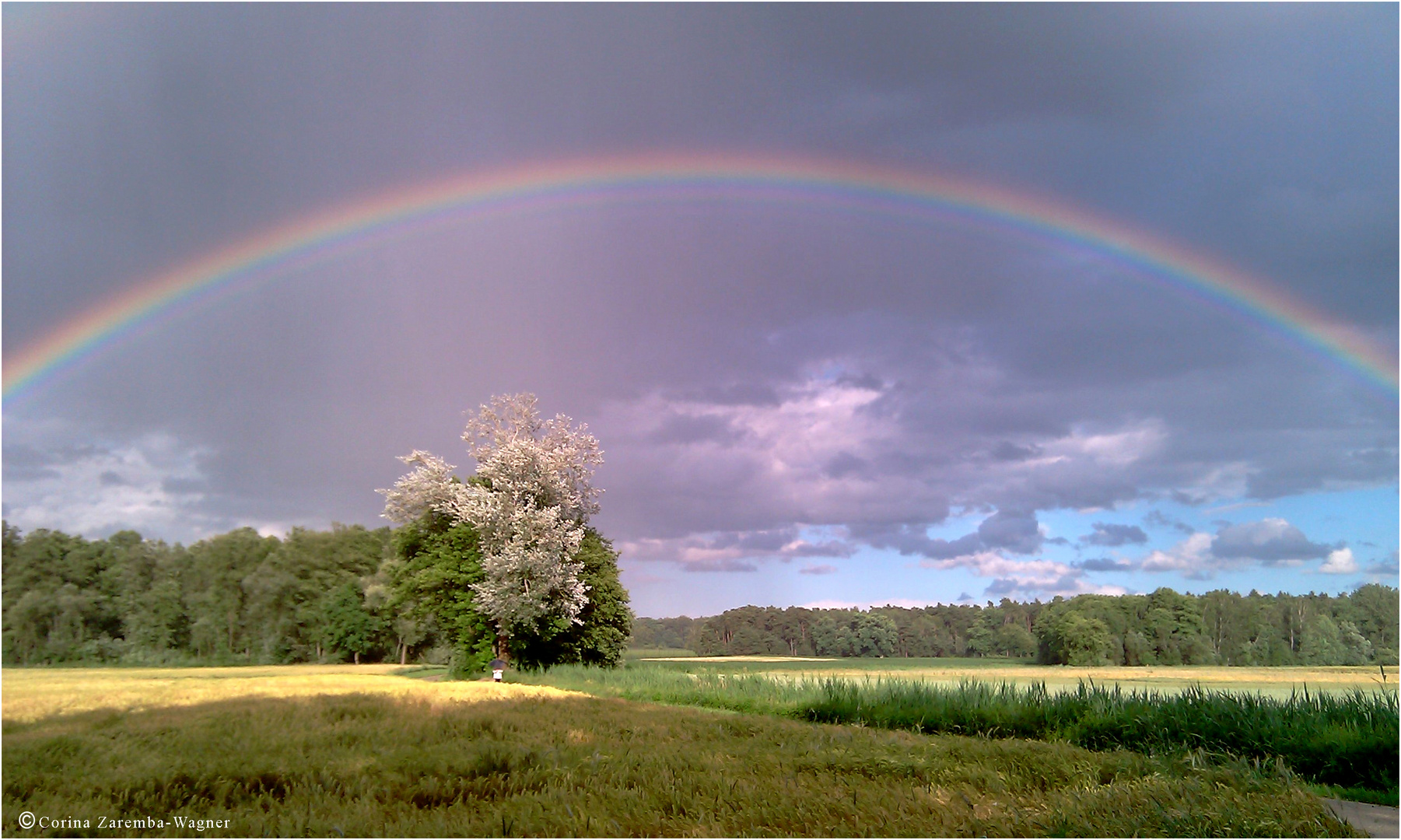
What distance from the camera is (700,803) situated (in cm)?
646

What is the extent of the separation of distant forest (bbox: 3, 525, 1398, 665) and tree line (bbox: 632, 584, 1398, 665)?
20cm

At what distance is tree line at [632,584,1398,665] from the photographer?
234 ft

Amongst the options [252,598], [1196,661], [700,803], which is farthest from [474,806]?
[1196,661]

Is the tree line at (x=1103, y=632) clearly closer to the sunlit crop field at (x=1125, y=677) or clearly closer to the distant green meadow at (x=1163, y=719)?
the sunlit crop field at (x=1125, y=677)

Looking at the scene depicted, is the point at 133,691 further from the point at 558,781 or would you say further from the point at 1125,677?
the point at 1125,677

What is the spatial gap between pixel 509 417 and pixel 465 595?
9.68 meters

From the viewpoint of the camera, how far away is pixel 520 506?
125 ft

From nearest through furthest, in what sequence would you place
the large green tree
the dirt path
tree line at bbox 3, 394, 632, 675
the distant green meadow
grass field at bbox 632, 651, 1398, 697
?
the dirt path, the distant green meadow, grass field at bbox 632, 651, 1398, 697, tree line at bbox 3, 394, 632, 675, the large green tree

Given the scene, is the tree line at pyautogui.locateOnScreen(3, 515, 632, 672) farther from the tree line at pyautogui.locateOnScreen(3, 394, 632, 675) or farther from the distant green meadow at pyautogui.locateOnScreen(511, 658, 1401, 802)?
the distant green meadow at pyautogui.locateOnScreen(511, 658, 1401, 802)

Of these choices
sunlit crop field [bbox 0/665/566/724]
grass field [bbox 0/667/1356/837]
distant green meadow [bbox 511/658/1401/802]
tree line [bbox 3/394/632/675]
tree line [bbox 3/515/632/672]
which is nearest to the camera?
grass field [bbox 0/667/1356/837]

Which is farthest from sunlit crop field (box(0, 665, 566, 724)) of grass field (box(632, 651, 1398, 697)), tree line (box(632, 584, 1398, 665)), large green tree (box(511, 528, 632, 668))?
tree line (box(632, 584, 1398, 665))

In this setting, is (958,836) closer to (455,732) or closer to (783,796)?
(783,796)

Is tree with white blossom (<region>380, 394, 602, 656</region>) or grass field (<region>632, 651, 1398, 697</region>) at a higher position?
tree with white blossom (<region>380, 394, 602, 656</region>)

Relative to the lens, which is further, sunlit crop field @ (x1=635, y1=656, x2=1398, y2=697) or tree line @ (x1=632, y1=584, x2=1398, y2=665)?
tree line @ (x1=632, y1=584, x2=1398, y2=665)
